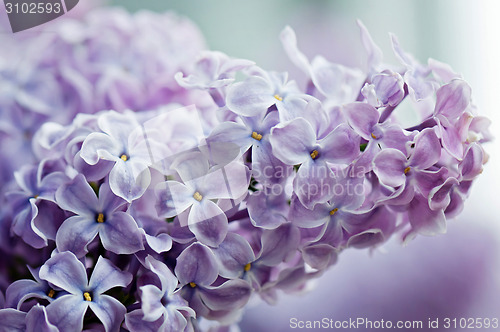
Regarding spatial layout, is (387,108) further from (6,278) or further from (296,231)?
(6,278)

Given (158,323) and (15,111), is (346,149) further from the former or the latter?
(15,111)

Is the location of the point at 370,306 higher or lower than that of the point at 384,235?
lower

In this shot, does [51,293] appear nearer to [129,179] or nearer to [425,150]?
[129,179]

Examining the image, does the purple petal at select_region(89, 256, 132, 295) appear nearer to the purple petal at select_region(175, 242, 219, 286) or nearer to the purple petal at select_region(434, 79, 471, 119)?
the purple petal at select_region(175, 242, 219, 286)

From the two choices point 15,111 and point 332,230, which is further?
point 15,111

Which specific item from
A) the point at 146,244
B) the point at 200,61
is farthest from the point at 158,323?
the point at 200,61

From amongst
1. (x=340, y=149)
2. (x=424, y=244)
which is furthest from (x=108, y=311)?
(x=424, y=244)

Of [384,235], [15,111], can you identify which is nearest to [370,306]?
[384,235]

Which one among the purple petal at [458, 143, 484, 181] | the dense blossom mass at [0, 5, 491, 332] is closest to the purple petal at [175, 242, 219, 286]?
the dense blossom mass at [0, 5, 491, 332]
